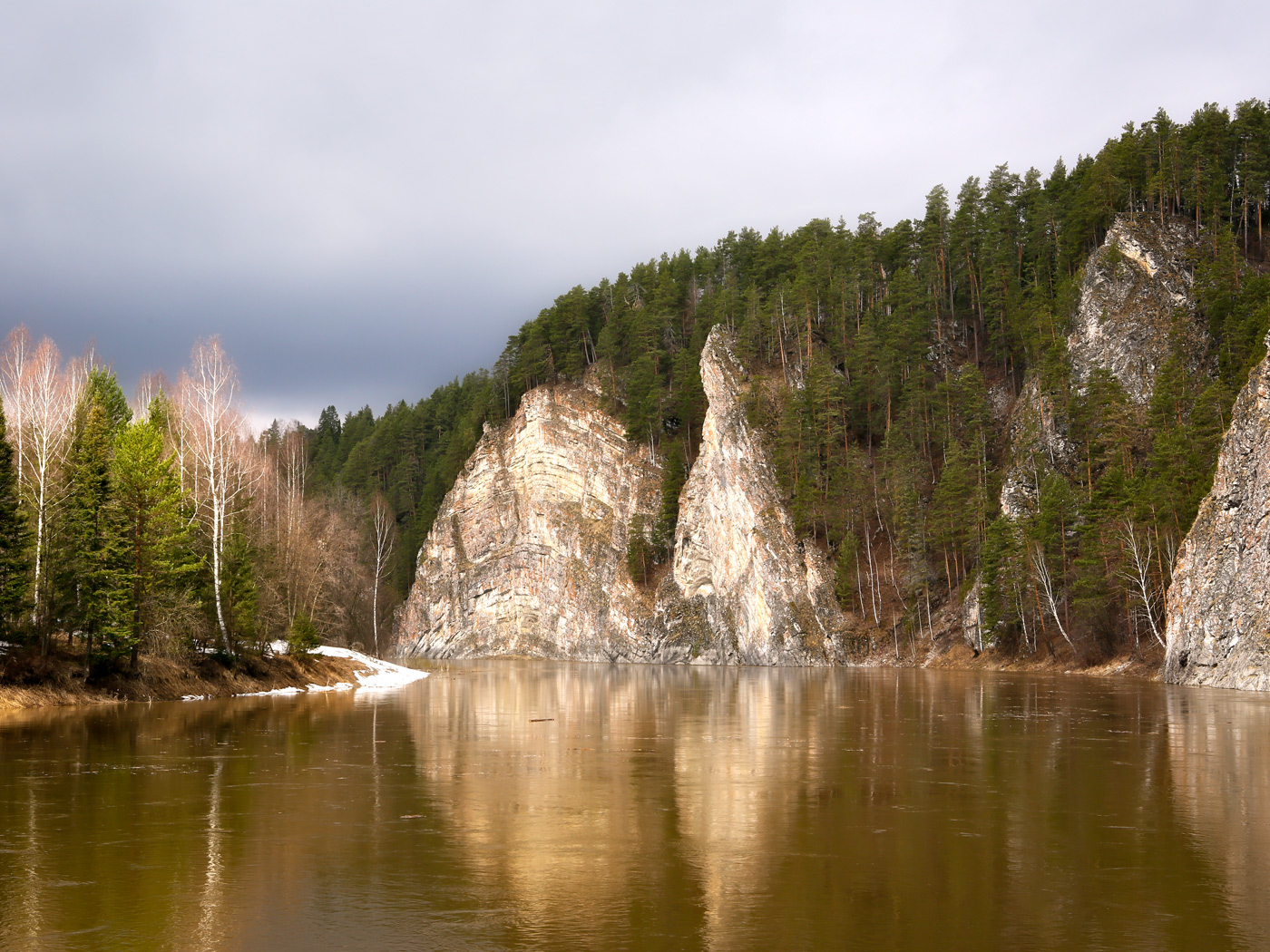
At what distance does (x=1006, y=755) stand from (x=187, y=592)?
104 ft

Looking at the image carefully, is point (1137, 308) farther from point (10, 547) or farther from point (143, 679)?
point (10, 547)

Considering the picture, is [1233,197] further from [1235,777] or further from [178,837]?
[178,837]

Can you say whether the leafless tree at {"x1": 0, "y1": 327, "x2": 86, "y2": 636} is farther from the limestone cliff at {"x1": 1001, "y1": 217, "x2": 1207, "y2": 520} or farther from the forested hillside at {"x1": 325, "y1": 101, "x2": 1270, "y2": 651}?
the limestone cliff at {"x1": 1001, "y1": 217, "x2": 1207, "y2": 520}

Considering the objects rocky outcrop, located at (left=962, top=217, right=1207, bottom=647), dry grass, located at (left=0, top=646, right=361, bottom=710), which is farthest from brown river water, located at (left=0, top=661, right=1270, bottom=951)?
rocky outcrop, located at (left=962, top=217, right=1207, bottom=647)

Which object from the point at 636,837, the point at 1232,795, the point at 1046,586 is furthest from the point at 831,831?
the point at 1046,586

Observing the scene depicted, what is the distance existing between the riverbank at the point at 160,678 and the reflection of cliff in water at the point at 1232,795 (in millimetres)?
34050

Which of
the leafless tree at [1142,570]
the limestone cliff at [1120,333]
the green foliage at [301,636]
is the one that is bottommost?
the green foliage at [301,636]

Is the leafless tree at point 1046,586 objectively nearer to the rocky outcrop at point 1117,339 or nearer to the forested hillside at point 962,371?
the forested hillside at point 962,371

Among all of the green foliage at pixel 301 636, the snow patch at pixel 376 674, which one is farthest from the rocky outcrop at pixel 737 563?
the green foliage at pixel 301 636

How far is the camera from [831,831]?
1377cm

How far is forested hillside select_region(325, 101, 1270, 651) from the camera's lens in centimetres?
6269

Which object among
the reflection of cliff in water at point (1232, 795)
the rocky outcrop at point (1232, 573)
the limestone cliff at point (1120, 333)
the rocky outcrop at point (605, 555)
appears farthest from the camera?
the rocky outcrop at point (605, 555)

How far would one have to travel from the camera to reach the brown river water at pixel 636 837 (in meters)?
9.45

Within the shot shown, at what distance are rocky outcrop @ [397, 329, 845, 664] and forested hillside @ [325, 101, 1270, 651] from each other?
296 cm
